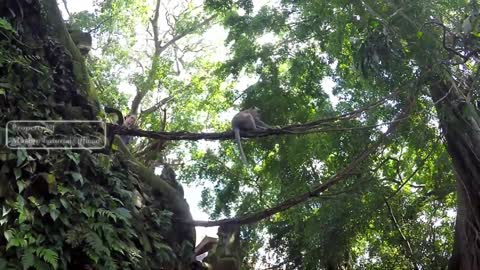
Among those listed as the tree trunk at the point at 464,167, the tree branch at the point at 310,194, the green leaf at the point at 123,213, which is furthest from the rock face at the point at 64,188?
the tree trunk at the point at 464,167

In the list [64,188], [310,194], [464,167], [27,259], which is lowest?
[27,259]

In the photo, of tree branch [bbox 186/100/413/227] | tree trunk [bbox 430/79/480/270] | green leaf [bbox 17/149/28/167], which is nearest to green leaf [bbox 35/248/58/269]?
green leaf [bbox 17/149/28/167]

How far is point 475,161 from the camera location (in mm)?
5273

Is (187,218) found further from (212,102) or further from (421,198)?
(212,102)

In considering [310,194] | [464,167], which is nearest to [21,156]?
[310,194]

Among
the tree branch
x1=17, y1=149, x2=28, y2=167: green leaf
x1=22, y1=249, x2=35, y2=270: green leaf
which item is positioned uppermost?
the tree branch

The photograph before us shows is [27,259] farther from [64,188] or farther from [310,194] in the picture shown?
[310,194]

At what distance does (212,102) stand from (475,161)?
667cm

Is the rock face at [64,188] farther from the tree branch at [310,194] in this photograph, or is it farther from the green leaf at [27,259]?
the tree branch at [310,194]

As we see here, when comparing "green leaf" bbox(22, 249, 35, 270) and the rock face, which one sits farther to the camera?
the rock face

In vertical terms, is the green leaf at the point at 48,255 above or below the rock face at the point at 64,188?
below

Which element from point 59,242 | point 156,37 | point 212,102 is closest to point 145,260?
point 59,242

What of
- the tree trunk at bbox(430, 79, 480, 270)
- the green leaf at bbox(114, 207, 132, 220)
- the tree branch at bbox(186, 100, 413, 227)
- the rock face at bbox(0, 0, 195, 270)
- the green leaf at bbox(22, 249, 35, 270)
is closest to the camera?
the green leaf at bbox(22, 249, 35, 270)

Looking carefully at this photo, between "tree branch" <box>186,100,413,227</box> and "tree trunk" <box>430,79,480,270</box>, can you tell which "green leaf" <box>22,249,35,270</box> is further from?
"tree trunk" <box>430,79,480,270</box>
